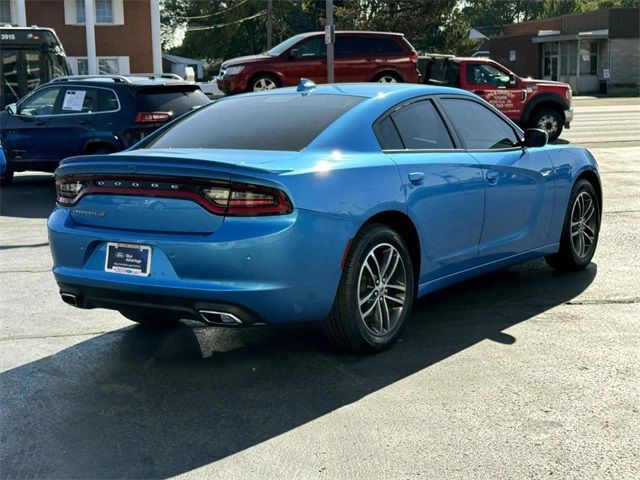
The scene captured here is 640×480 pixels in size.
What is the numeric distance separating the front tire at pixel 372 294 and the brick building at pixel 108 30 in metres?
33.5

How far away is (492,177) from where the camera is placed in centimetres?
595

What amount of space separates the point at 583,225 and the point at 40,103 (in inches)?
365

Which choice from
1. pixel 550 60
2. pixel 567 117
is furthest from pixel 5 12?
pixel 550 60

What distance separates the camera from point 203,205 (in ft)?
14.6

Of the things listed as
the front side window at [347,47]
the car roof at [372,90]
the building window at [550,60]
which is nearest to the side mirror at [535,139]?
the car roof at [372,90]

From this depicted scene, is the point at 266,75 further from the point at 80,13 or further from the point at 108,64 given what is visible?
the point at 80,13

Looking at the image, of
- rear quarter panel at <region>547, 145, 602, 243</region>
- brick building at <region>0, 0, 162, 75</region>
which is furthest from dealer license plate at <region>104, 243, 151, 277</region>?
brick building at <region>0, 0, 162, 75</region>

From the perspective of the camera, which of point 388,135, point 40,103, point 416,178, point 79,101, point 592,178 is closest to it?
point 416,178

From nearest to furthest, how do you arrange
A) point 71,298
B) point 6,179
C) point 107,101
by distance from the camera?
point 71,298 < point 107,101 < point 6,179

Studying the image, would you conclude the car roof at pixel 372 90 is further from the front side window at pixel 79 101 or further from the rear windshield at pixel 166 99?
the front side window at pixel 79 101

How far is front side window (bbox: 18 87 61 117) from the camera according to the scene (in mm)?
13383

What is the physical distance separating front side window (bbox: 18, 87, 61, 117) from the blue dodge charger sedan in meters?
8.13

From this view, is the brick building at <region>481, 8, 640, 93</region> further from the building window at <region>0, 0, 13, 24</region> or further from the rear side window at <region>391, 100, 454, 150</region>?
the rear side window at <region>391, 100, 454, 150</region>

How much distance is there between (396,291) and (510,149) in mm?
1776
